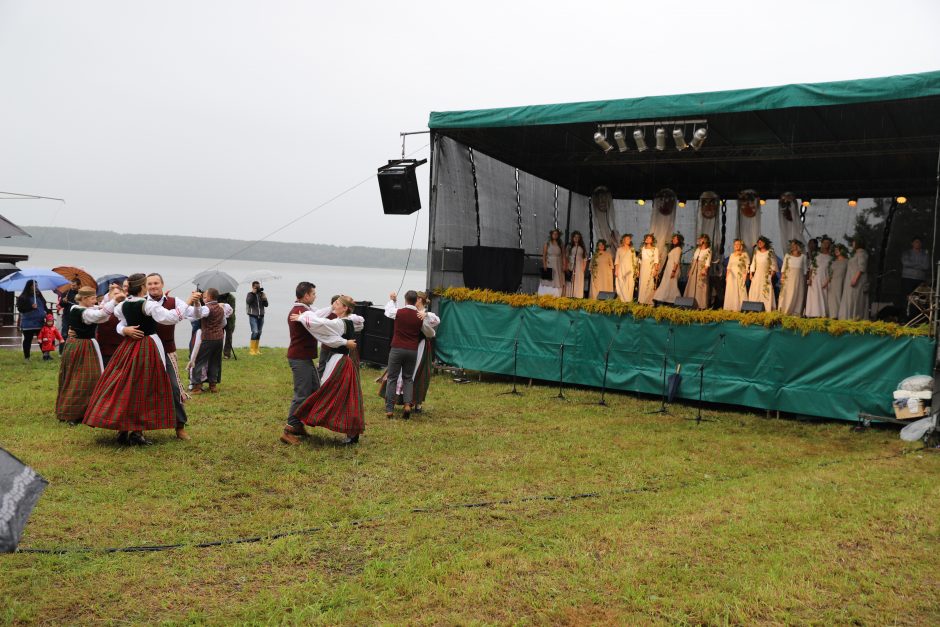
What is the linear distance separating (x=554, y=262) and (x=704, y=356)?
4.96m

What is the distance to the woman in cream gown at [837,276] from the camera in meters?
11.9

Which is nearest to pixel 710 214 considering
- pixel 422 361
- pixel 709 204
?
pixel 709 204

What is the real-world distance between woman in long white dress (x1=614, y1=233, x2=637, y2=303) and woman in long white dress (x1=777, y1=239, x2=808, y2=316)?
2297mm

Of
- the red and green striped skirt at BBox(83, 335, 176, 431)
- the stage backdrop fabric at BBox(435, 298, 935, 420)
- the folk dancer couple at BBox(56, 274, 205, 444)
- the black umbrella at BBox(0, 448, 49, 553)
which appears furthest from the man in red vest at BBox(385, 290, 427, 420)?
the black umbrella at BBox(0, 448, 49, 553)

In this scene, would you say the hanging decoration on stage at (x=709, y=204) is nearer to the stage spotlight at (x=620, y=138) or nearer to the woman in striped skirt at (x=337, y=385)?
the stage spotlight at (x=620, y=138)

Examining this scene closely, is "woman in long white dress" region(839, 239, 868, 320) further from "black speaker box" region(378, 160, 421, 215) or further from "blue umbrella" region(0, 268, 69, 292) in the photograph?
"blue umbrella" region(0, 268, 69, 292)

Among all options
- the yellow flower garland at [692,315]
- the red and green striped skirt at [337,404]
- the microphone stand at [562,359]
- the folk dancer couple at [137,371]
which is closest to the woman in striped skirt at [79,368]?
the folk dancer couple at [137,371]

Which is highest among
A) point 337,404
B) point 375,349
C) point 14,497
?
point 14,497

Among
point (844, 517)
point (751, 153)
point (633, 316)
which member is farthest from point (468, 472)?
point (751, 153)

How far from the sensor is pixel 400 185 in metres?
11.7

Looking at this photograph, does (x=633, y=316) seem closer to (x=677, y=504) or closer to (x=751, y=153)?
(x=751, y=153)

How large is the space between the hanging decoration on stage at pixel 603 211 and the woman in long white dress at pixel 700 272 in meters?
2.71

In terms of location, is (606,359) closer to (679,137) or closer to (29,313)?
(679,137)

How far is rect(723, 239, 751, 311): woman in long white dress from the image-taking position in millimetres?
11969
